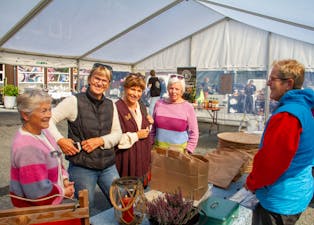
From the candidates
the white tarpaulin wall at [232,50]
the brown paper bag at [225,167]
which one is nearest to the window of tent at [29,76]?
the white tarpaulin wall at [232,50]

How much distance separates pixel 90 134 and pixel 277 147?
114cm

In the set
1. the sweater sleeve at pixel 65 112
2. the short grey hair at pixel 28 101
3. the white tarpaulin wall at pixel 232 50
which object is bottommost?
the sweater sleeve at pixel 65 112

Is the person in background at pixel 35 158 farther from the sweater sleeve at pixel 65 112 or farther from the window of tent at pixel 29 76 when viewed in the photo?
the window of tent at pixel 29 76

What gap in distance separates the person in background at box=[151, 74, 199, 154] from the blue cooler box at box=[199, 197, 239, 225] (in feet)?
3.75

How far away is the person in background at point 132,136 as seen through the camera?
6.72ft

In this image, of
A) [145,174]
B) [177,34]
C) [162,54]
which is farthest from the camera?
[162,54]

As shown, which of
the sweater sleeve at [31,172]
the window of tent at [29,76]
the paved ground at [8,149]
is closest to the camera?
the sweater sleeve at [31,172]

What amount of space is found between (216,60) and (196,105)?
204 centimetres

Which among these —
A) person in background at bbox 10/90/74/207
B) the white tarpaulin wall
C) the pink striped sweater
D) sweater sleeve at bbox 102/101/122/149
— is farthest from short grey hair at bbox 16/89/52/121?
the white tarpaulin wall

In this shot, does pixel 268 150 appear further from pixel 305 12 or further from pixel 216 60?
pixel 216 60

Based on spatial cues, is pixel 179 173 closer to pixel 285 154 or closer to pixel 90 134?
pixel 285 154

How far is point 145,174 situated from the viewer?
7.09 feet

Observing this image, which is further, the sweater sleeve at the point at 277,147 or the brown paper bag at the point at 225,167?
the brown paper bag at the point at 225,167

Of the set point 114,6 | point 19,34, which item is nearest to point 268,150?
point 114,6
